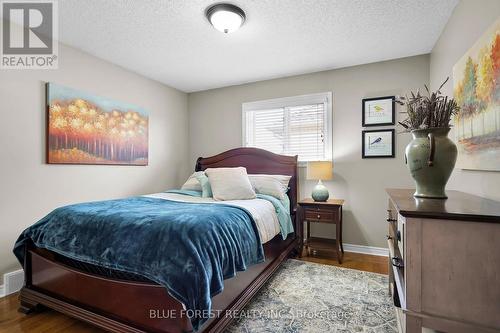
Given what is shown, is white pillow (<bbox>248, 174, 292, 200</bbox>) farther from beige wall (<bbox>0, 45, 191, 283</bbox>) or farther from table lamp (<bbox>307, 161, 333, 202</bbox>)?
beige wall (<bbox>0, 45, 191, 283</bbox>)

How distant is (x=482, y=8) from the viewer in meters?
1.59

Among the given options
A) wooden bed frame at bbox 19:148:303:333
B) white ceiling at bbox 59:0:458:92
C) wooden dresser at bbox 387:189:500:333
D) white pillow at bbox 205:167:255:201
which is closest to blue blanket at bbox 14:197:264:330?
wooden bed frame at bbox 19:148:303:333

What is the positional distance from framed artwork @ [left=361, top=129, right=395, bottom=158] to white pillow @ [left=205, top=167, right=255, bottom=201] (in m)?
1.62

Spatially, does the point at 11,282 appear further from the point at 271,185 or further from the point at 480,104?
the point at 480,104

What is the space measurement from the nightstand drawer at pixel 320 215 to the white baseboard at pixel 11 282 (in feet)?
9.87

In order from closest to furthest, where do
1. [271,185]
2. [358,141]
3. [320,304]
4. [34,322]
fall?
[34,322] → [320,304] → [271,185] → [358,141]

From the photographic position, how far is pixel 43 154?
250 centimetres

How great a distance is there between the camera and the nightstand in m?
2.88

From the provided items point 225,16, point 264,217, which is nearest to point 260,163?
point 264,217

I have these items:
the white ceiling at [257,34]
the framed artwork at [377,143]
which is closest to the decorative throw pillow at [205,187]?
the white ceiling at [257,34]

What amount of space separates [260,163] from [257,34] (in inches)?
66.0

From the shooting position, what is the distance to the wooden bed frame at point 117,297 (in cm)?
142

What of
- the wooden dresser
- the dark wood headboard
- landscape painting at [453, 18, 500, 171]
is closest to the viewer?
the wooden dresser

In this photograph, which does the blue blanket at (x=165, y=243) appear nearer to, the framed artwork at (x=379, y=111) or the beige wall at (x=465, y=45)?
the beige wall at (x=465, y=45)
